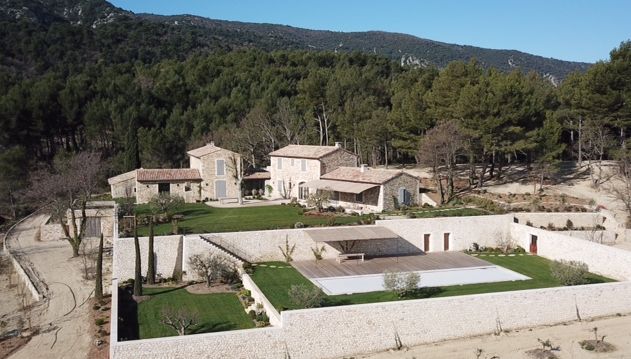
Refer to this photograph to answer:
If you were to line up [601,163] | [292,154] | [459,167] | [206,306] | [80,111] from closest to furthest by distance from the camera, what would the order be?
[206,306] < [292,154] < [601,163] < [459,167] < [80,111]

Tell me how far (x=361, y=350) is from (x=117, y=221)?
17722 millimetres

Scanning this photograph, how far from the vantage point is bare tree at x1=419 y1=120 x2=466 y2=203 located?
3994cm

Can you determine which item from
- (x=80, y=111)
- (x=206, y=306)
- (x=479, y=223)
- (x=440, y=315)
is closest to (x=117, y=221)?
(x=206, y=306)

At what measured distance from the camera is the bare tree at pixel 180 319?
20.0m

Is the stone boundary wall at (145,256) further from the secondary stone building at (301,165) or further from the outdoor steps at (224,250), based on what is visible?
the secondary stone building at (301,165)

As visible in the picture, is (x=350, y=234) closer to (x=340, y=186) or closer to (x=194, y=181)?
(x=340, y=186)

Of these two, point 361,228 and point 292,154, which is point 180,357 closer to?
point 361,228

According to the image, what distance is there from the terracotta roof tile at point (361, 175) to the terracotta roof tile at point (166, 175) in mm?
10831

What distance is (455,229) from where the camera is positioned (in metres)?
32.6

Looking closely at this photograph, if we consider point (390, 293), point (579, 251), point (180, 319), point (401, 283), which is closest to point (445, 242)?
point (579, 251)

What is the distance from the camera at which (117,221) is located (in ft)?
104

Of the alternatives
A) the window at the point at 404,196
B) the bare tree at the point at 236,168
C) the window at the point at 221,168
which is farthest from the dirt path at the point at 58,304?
the window at the point at 404,196

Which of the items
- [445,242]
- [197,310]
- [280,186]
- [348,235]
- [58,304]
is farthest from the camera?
[280,186]

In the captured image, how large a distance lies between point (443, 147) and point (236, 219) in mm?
16984
